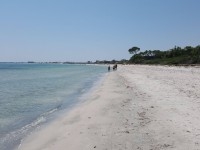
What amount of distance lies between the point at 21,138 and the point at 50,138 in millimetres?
1113

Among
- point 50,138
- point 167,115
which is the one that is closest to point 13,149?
point 50,138

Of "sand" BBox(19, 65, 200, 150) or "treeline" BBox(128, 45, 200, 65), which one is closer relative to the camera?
"sand" BBox(19, 65, 200, 150)

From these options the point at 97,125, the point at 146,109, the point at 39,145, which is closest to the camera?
the point at 39,145

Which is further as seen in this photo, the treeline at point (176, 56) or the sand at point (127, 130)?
the treeline at point (176, 56)

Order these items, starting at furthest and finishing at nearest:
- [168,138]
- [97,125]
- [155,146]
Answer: [97,125] → [168,138] → [155,146]

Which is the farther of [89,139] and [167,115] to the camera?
[167,115]

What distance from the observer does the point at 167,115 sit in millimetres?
13008

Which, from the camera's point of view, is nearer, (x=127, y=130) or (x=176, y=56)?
(x=127, y=130)

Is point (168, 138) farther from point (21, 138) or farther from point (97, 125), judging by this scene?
point (21, 138)

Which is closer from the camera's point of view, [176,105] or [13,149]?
[13,149]

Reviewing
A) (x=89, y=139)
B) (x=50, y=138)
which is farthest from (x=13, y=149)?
(x=89, y=139)

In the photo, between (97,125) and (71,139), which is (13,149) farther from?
(97,125)

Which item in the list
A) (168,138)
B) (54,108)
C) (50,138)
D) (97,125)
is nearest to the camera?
(168,138)

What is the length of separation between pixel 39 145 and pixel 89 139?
154 cm
